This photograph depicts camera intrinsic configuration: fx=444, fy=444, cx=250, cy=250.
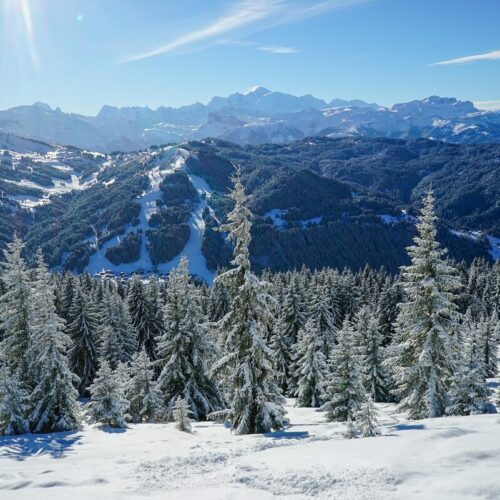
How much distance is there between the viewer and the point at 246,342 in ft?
69.4

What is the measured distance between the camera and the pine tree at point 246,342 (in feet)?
67.2

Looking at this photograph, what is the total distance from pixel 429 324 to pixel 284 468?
1440cm

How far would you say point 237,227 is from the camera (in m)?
20.7

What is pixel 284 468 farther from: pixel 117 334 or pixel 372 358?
pixel 117 334

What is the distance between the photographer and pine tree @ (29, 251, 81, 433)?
2466 cm

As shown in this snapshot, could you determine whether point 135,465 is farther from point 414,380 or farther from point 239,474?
point 414,380

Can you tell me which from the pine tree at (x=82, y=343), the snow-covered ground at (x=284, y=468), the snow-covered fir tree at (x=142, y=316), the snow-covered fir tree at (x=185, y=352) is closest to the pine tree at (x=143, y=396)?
the snow-covered fir tree at (x=185, y=352)

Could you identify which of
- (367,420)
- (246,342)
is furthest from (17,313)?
(367,420)

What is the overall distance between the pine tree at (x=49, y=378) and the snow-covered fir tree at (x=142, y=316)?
32.7 m

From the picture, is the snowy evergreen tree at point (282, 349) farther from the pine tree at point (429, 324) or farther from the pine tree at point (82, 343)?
the pine tree at point (429, 324)

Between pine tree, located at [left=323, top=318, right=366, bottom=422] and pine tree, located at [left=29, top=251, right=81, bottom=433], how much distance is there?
15035mm

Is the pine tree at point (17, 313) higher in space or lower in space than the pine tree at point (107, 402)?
higher

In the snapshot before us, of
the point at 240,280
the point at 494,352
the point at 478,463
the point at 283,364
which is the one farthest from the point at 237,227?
the point at 494,352

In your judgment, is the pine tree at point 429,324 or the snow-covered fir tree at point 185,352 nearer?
the pine tree at point 429,324
